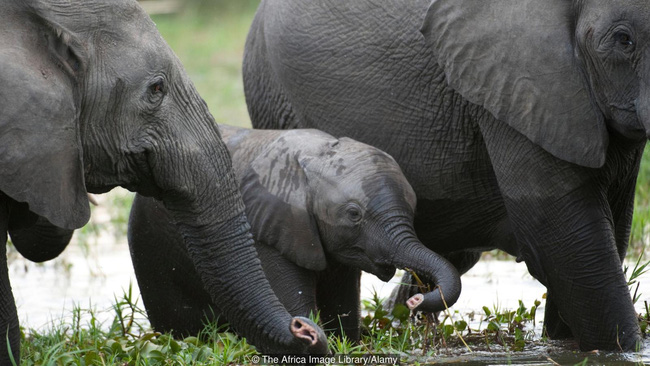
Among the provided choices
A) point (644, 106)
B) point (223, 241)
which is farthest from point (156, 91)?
point (644, 106)

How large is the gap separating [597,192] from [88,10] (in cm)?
207

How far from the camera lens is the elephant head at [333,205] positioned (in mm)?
5047

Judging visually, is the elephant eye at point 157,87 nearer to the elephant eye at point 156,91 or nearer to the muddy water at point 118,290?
the elephant eye at point 156,91

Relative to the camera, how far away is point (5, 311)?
4.14 meters

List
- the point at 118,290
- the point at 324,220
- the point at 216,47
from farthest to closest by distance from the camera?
the point at 216,47
the point at 118,290
the point at 324,220

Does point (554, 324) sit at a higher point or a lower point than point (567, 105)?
lower

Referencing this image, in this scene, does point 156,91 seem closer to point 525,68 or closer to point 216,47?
point 525,68

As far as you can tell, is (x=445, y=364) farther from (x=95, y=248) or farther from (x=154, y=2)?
(x=154, y=2)

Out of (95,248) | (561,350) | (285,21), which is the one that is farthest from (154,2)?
(561,350)

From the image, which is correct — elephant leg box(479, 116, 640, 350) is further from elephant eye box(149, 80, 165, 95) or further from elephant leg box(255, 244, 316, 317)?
elephant eye box(149, 80, 165, 95)

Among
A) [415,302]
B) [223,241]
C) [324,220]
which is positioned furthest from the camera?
[324,220]

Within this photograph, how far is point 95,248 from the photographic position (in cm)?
809

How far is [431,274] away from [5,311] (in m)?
1.58

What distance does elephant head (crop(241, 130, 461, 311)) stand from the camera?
16.6ft
